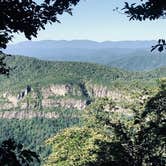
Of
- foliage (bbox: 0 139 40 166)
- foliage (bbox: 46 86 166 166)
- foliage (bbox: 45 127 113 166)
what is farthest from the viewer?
foliage (bbox: 45 127 113 166)

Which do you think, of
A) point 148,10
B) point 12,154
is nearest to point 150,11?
point 148,10

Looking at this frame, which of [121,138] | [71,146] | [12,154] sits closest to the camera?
[12,154]

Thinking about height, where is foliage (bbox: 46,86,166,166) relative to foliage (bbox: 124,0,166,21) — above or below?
below

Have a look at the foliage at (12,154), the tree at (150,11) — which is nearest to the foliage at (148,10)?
the tree at (150,11)

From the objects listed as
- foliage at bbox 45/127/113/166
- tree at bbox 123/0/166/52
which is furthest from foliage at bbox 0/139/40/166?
foliage at bbox 45/127/113/166

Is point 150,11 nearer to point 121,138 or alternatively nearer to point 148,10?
point 148,10

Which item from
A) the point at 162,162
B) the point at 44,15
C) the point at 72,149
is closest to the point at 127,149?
the point at 162,162

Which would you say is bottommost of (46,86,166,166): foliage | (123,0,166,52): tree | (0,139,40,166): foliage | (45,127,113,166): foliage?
(45,127,113,166): foliage

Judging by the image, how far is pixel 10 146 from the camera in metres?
9.73

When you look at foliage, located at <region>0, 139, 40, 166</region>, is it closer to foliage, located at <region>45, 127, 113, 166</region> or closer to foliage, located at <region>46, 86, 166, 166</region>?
foliage, located at <region>46, 86, 166, 166</region>

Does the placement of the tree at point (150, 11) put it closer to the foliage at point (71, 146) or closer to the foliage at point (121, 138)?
the foliage at point (121, 138)

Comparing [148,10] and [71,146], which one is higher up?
[148,10]

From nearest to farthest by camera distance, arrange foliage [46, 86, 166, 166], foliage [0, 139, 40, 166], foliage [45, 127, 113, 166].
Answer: foliage [0, 139, 40, 166] → foliage [46, 86, 166, 166] → foliage [45, 127, 113, 166]

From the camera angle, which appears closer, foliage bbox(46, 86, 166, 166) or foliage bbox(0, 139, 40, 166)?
foliage bbox(0, 139, 40, 166)
